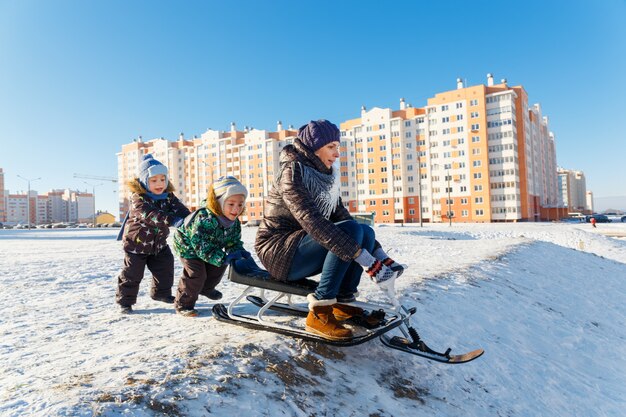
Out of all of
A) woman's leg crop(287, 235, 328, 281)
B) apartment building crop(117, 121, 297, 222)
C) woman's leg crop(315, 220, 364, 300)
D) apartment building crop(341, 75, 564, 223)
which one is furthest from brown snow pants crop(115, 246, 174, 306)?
apartment building crop(117, 121, 297, 222)

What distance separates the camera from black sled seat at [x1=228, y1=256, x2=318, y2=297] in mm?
2894

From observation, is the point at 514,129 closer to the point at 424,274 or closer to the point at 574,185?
the point at 424,274

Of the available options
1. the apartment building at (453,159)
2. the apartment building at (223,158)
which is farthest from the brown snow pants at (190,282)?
the apartment building at (223,158)

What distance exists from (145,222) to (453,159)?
6511 cm

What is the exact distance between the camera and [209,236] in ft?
11.8

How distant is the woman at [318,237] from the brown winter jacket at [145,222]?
1.51m

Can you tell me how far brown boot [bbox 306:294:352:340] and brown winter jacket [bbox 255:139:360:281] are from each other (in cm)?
33

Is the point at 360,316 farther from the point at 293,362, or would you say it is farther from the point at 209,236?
the point at 209,236

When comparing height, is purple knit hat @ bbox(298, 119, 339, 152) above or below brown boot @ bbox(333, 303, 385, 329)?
above

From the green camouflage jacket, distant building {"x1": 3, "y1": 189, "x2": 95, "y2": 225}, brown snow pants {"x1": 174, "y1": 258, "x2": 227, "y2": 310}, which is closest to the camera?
the green camouflage jacket

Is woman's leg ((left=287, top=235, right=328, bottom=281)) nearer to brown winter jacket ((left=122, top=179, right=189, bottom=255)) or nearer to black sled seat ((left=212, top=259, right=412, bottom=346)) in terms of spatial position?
black sled seat ((left=212, top=259, right=412, bottom=346))

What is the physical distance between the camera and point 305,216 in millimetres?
2678

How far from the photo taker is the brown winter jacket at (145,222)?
13.2ft

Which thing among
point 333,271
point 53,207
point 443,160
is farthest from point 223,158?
point 53,207
